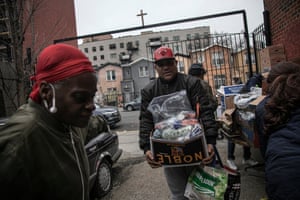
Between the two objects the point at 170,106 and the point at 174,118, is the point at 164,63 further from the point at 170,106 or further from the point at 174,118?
the point at 174,118

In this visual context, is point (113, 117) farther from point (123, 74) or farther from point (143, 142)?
point (123, 74)

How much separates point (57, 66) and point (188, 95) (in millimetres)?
1630

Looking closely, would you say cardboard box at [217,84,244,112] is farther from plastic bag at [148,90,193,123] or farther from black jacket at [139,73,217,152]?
plastic bag at [148,90,193,123]

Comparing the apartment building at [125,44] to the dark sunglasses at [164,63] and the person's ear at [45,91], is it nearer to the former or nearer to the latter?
the dark sunglasses at [164,63]

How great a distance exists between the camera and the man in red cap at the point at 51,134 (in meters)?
0.95

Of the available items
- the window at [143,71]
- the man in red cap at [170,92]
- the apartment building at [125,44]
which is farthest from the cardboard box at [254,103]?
the apartment building at [125,44]

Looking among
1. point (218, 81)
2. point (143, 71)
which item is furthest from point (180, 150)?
point (143, 71)

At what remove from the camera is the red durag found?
1.15 metres

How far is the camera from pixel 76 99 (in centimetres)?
119

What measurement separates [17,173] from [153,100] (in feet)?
5.68

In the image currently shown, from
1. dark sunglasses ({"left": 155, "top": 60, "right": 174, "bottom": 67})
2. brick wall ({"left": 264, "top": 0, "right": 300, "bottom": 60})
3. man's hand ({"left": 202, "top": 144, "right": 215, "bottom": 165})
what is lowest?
man's hand ({"left": 202, "top": 144, "right": 215, "bottom": 165})

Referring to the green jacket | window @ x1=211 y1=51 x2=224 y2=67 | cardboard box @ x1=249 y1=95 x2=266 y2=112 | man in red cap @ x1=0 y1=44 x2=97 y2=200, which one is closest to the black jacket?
cardboard box @ x1=249 y1=95 x2=266 y2=112

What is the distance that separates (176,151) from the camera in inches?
88.4

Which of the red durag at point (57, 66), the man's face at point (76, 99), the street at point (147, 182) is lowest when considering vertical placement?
the street at point (147, 182)
